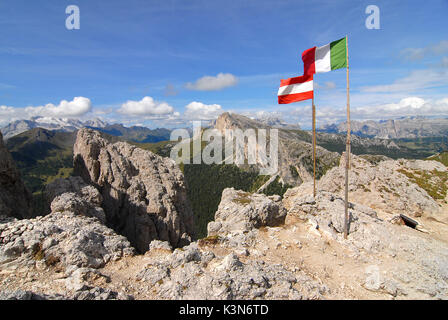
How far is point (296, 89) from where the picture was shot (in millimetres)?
22672

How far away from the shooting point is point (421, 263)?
17.6 m

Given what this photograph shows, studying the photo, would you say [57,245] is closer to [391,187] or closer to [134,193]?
[134,193]

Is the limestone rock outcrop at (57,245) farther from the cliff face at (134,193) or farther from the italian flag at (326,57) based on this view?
the italian flag at (326,57)

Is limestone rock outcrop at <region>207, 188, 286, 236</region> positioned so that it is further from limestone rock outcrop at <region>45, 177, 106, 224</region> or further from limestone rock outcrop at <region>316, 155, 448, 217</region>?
limestone rock outcrop at <region>316, 155, 448, 217</region>

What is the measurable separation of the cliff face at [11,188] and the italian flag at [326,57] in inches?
1367

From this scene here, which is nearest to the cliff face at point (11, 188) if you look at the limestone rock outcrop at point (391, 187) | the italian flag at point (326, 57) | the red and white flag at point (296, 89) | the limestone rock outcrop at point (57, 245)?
the limestone rock outcrop at point (57, 245)

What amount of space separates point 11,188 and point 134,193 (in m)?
16.2

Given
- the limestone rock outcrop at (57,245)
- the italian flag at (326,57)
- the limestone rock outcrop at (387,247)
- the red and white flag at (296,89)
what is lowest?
the limestone rock outcrop at (387,247)

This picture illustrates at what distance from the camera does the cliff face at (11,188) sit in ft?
81.8

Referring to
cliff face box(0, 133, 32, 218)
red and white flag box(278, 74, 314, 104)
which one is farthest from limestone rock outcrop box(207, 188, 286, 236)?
cliff face box(0, 133, 32, 218)

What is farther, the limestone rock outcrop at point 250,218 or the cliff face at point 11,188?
the cliff face at point 11,188
